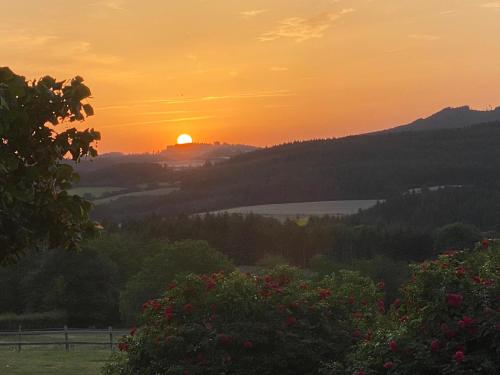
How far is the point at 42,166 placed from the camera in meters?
9.96

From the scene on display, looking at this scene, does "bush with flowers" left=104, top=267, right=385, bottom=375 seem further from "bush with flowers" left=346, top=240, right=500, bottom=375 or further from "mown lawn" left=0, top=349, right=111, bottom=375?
"mown lawn" left=0, top=349, right=111, bottom=375

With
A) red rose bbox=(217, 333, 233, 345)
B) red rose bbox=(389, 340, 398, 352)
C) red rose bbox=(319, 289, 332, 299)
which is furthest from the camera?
red rose bbox=(319, 289, 332, 299)

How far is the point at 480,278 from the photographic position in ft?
36.4

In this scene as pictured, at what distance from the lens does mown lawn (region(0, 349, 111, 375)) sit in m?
28.2

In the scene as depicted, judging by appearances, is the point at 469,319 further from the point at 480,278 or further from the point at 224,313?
the point at 224,313

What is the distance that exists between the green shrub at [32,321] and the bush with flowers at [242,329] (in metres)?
55.1

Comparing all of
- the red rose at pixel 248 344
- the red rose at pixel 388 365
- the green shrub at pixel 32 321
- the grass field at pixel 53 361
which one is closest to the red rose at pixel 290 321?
the red rose at pixel 248 344

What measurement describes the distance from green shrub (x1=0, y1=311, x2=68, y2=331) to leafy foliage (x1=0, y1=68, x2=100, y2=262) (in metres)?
59.8

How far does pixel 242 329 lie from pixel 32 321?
195ft

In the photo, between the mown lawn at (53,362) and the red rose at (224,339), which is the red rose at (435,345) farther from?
the mown lawn at (53,362)

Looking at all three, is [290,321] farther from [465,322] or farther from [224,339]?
[465,322]

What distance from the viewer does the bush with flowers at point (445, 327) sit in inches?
395

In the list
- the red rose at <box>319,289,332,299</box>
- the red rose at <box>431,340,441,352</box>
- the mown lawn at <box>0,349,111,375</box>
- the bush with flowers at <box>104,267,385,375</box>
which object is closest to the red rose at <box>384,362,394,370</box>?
the red rose at <box>431,340,441,352</box>

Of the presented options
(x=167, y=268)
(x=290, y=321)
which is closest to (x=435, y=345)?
(x=290, y=321)
